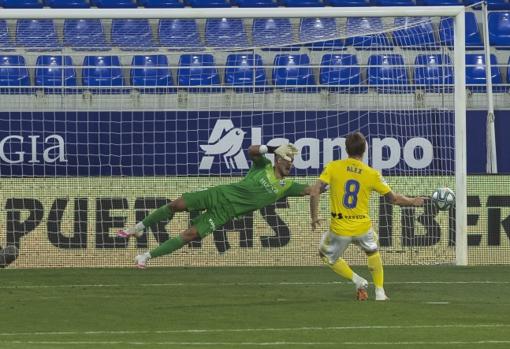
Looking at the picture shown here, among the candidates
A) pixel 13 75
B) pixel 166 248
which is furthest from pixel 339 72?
pixel 166 248

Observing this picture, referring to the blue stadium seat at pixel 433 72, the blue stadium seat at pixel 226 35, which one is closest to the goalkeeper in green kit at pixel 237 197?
the blue stadium seat at pixel 433 72

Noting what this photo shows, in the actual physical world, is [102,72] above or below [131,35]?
below

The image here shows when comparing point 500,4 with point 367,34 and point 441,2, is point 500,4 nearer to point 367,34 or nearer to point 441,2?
point 441,2

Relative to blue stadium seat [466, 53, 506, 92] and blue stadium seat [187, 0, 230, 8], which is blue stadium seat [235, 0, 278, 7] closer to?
blue stadium seat [187, 0, 230, 8]

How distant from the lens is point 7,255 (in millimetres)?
17672

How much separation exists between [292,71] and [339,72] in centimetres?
90

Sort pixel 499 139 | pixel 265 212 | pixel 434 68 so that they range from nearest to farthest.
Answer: pixel 265 212
pixel 434 68
pixel 499 139

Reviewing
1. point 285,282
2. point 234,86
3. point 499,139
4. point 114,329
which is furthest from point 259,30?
point 114,329

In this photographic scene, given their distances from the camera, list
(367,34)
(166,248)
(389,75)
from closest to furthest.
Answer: (166,248), (367,34), (389,75)

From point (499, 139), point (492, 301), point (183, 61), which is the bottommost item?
point (492, 301)

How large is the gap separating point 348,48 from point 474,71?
3703 millimetres

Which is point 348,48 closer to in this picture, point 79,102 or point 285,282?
point 79,102

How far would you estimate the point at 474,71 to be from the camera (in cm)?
2338

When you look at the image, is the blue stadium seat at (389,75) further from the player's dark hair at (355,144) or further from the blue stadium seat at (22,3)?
the blue stadium seat at (22,3)
